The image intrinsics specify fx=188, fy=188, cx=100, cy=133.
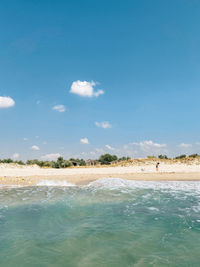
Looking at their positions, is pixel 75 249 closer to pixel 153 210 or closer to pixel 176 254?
pixel 176 254

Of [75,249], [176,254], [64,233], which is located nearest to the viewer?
[176,254]

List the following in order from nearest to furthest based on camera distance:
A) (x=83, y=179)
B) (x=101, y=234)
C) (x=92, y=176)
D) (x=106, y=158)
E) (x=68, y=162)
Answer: (x=101, y=234) < (x=83, y=179) < (x=92, y=176) < (x=68, y=162) < (x=106, y=158)

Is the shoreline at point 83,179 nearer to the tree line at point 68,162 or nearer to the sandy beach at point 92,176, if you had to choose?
the sandy beach at point 92,176

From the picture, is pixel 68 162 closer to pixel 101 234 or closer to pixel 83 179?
pixel 83 179

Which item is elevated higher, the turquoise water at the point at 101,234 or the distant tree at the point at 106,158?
the distant tree at the point at 106,158

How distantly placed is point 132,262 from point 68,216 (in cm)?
435

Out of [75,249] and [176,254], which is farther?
[75,249]

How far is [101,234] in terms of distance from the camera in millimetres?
5934

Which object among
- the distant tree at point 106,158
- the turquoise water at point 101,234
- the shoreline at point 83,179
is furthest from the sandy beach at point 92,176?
the distant tree at point 106,158

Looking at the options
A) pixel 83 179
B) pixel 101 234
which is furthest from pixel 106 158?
pixel 101 234

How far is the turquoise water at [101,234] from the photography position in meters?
4.46

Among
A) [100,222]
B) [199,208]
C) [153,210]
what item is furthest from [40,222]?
[199,208]

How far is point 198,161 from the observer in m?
38.9

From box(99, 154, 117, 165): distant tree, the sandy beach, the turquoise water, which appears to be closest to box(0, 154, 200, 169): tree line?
box(99, 154, 117, 165): distant tree
